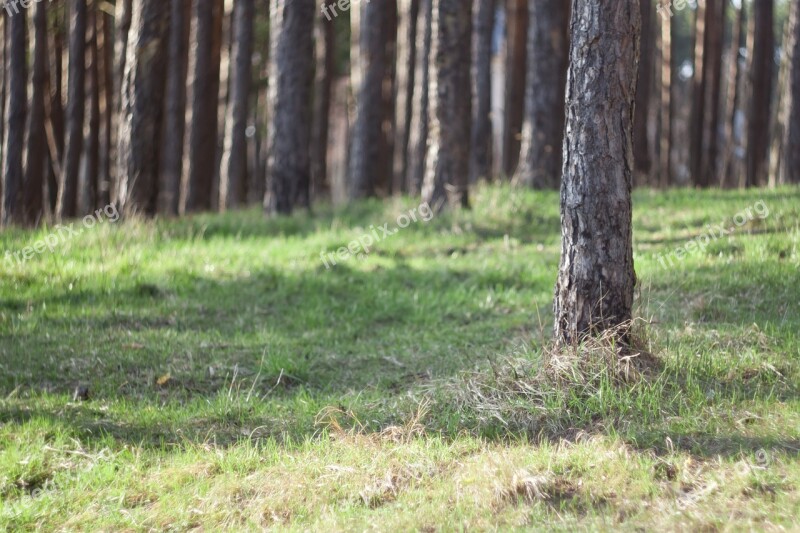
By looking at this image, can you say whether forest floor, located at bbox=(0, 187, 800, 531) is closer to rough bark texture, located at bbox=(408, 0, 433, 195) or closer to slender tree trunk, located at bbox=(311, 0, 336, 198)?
rough bark texture, located at bbox=(408, 0, 433, 195)

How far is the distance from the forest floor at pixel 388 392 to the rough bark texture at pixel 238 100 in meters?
→ 6.78

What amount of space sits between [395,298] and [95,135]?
1264cm

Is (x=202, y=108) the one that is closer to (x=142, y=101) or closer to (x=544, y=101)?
(x=142, y=101)

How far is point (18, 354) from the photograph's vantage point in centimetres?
642

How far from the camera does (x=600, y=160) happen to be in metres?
5.22

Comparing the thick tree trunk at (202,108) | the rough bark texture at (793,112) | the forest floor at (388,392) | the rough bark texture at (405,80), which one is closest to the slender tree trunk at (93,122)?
the thick tree trunk at (202,108)

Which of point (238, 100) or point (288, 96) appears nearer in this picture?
point (288, 96)

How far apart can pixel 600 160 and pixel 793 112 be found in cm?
913

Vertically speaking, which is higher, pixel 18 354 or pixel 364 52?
pixel 364 52

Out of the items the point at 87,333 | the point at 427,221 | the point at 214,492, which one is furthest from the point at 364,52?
the point at 214,492

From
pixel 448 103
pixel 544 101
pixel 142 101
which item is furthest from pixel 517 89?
pixel 142 101

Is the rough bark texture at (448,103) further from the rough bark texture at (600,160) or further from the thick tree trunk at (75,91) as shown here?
the thick tree trunk at (75,91)

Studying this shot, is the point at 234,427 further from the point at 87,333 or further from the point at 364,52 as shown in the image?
the point at 364,52

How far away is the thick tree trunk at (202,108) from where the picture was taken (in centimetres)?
1570
